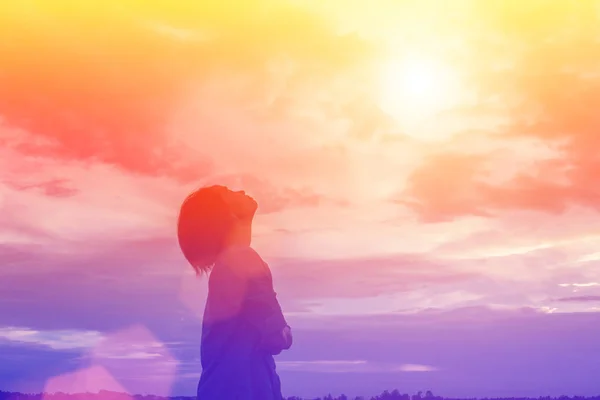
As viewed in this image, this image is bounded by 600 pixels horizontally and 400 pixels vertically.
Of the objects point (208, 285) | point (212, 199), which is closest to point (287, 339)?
point (208, 285)

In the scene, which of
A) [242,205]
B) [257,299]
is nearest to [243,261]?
[257,299]

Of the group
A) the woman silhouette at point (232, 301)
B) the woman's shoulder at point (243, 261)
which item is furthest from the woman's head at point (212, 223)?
the woman's shoulder at point (243, 261)

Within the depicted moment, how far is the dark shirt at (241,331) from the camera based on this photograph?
7.00m

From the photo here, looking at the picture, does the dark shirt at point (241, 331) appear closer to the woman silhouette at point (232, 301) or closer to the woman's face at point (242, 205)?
the woman silhouette at point (232, 301)

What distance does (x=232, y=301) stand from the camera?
709 cm

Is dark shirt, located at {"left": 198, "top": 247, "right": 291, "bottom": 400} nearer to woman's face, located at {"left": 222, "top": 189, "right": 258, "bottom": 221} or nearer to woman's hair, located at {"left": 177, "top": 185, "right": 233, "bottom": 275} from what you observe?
woman's hair, located at {"left": 177, "top": 185, "right": 233, "bottom": 275}

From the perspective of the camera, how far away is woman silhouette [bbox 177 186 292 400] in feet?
23.0

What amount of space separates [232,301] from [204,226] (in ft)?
2.15

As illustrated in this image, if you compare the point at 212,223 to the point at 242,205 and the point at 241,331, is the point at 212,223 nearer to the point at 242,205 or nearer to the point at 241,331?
the point at 242,205

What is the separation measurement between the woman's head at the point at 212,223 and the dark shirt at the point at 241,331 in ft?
0.56

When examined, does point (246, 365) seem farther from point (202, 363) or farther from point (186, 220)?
point (186, 220)

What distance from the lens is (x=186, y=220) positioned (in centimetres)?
741

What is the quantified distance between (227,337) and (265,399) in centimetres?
53

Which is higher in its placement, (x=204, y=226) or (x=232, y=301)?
(x=204, y=226)
